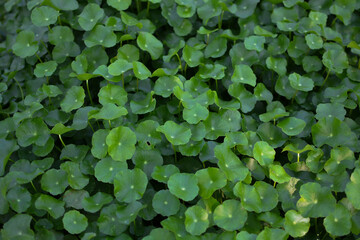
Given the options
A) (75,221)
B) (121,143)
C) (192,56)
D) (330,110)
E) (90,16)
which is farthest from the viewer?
(90,16)

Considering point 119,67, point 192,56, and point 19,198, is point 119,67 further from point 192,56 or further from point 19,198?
point 19,198

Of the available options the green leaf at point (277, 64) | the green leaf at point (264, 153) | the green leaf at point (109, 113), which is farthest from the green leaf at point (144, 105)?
the green leaf at point (277, 64)

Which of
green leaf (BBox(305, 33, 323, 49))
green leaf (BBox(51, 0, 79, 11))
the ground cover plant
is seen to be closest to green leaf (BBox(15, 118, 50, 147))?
the ground cover plant

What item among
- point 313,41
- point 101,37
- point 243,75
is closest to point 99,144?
point 101,37

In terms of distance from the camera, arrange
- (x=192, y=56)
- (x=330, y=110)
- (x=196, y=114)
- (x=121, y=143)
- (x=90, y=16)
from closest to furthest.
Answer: (x=121, y=143)
(x=196, y=114)
(x=330, y=110)
(x=192, y=56)
(x=90, y=16)

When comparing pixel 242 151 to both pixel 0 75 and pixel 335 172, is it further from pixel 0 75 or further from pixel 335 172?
pixel 0 75

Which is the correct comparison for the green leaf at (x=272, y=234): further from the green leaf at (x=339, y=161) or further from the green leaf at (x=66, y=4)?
the green leaf at (x=66, y=4)

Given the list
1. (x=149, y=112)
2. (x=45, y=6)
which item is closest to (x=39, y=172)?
(x=149, y=112)
